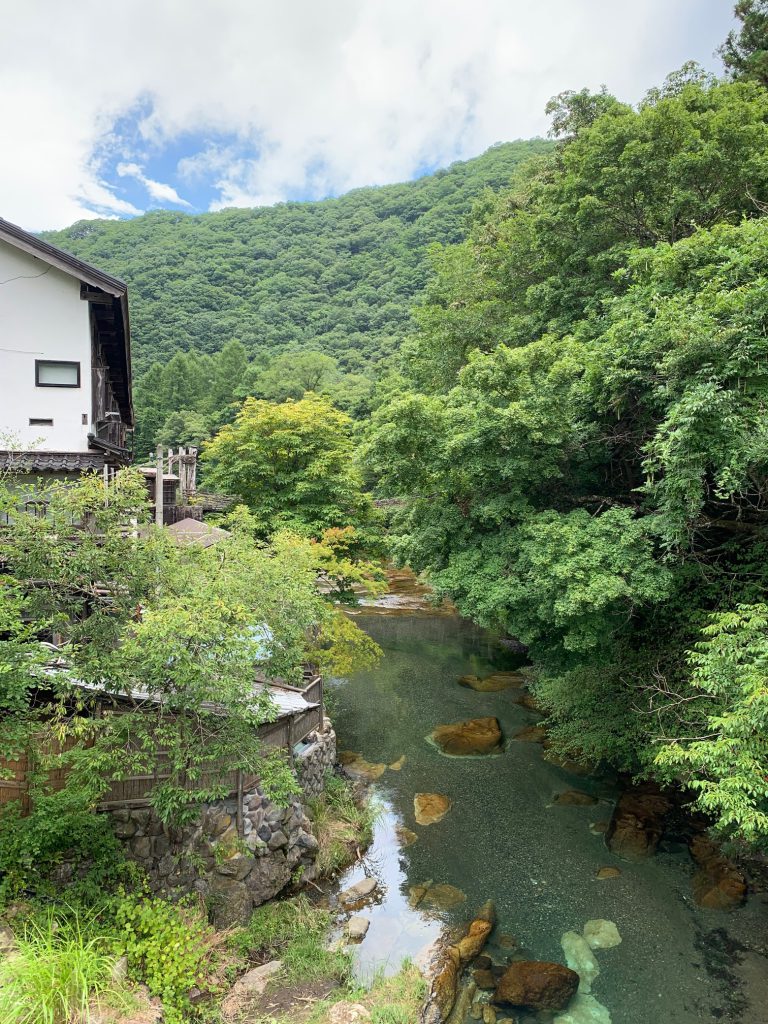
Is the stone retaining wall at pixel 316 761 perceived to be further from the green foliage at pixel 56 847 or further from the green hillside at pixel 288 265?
the green hillside at pixel 288 265

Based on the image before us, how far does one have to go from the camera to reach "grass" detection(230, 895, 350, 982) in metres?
8.94

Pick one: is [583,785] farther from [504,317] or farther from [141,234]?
[141,234]

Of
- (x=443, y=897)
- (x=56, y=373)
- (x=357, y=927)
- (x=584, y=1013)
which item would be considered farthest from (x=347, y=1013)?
(x=56, y=373)

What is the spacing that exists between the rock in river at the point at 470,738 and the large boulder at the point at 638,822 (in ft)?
12.3

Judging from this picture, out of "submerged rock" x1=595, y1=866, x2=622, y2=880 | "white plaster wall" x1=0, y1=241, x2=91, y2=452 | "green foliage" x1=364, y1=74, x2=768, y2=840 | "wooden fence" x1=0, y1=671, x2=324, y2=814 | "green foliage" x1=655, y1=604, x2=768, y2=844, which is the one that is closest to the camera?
"green foliage" x1=655, y1=604, x2=768, y2=844

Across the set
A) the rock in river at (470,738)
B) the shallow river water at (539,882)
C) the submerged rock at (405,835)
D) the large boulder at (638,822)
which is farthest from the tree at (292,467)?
the large boulder at (638,822)

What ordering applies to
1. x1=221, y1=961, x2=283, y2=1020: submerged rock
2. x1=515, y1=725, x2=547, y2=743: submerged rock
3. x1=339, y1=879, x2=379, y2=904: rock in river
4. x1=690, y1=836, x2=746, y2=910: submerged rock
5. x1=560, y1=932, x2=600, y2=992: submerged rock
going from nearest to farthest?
x1=221, y1=961, x2=283, y2=1020: submerged rock
x1=560, y1=932, x2=600, y2=992: submerged rock
x1=690, y1=836, x2=746, y2=910: submerged rock
x1=339, y1=879, x2=379, y2=904: rock in river
x1=515, y1=725, x2=547, y2=743: submerged rock

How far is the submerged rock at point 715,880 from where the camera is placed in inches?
425

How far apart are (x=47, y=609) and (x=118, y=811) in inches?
140

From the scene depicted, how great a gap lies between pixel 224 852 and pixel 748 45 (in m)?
28.9

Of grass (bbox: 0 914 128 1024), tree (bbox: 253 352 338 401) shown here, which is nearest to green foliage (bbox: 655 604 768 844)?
grass (bbox: 0 914 128 1024)

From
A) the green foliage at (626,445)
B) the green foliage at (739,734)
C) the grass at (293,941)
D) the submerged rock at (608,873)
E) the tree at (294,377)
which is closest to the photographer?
the green foliage at (739,734)

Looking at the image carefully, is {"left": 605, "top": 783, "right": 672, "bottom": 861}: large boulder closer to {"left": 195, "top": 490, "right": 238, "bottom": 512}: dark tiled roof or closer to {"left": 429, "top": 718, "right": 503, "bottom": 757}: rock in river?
{"left": 429, "top": 718, "right": 503, "bottom": 757}: rock in river

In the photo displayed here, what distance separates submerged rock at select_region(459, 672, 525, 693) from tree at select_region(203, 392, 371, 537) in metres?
7.30
